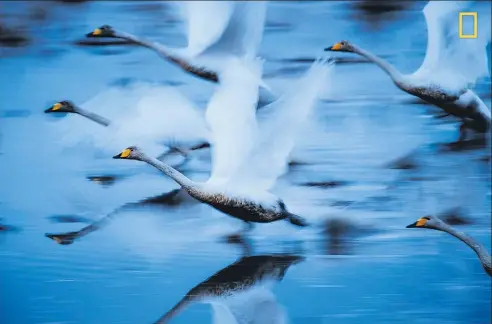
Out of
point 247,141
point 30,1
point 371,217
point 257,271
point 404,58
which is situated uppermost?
point 30,1

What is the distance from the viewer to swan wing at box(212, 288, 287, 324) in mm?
2014

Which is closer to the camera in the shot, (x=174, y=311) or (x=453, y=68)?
(x=174, y=311)

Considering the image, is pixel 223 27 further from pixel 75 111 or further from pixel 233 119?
pixel 75 111

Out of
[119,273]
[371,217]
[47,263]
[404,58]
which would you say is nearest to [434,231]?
[371,217]

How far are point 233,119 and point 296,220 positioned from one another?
35 cm

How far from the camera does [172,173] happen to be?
202 cm

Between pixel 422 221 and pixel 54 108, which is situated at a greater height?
pixel 54 108

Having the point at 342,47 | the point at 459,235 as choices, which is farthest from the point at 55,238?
the point at 459,235

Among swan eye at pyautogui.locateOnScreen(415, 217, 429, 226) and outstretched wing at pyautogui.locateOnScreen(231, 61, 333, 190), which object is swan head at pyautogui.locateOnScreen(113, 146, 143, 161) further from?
swan eye at pyautogui.locateOnScreen(415, 217, 429, 226)

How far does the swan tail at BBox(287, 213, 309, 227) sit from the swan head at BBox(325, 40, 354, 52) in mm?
502

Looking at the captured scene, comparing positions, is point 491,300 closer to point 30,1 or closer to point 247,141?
point 247,141

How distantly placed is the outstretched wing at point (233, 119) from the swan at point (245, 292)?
0.87ft

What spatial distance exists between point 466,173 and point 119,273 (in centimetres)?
107

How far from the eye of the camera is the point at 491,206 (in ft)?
6.84
